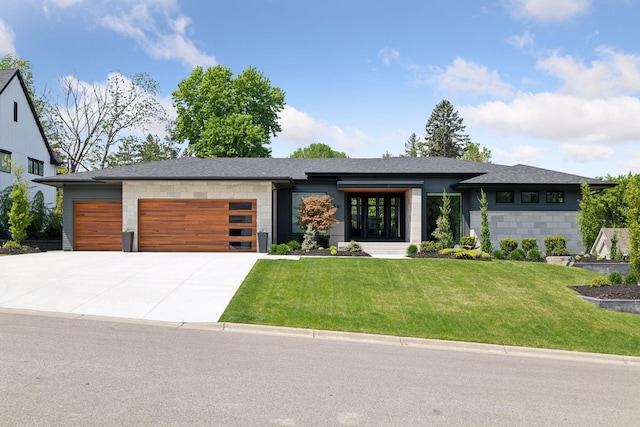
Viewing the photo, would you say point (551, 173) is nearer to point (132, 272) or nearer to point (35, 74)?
point (132, 272)

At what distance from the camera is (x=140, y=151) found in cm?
5100

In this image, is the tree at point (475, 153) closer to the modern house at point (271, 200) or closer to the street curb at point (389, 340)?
the modern house at point (271, 200)

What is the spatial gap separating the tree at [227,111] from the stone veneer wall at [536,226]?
2403cm

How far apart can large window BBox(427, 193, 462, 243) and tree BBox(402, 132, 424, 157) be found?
2006 inches

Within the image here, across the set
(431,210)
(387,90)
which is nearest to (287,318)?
(431,210)

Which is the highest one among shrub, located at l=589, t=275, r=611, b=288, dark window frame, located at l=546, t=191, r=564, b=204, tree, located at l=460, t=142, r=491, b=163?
tree, located at l=460, t=142, r=491, b=163

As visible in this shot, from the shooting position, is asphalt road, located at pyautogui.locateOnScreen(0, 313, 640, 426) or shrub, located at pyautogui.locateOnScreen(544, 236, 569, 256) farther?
shrub, located at pyautogui.locateOnScreen(544, 236, 569, 256)

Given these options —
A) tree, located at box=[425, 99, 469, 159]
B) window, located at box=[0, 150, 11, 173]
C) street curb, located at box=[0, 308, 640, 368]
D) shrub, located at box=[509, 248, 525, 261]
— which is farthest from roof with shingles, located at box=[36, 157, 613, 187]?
tree, located at box=[425, 99, 469, 159]

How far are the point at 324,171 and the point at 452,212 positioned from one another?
22.1 feet

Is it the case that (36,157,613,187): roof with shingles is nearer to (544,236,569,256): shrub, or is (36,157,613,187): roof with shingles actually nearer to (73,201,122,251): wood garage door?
(73,201,122,251): wood garage door

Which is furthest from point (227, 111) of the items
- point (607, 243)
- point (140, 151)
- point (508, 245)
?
point (607, 243)

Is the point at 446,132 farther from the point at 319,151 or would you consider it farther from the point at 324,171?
the point at 324,171

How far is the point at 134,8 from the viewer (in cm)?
2591

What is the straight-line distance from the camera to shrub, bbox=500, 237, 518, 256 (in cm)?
1852
